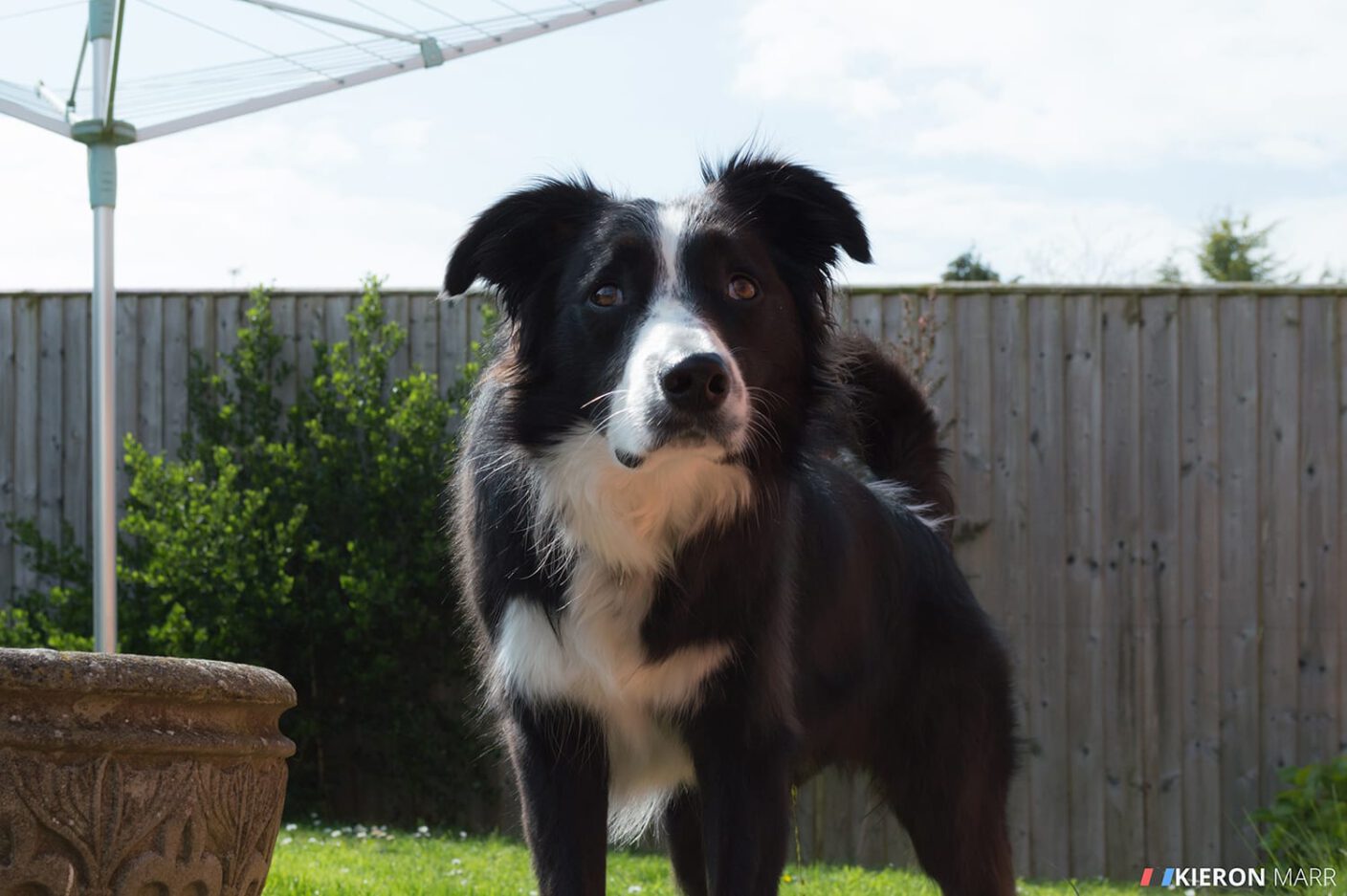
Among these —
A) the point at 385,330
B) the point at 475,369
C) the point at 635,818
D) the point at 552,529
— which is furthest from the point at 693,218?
the point at 385,330

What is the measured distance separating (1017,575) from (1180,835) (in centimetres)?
139

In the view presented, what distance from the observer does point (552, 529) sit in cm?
282

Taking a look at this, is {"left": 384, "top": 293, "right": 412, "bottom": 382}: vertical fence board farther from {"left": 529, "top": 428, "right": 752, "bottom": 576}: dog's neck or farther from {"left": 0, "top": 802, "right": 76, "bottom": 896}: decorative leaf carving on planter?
{"left": 0, "top": 802, "right": 76, "bottom": 896}: decorative leaf carving on planter

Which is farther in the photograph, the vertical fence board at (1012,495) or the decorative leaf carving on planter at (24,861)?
the vertical fence board at (1012,495)

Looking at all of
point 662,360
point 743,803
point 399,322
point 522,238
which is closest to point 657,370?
point 662,360

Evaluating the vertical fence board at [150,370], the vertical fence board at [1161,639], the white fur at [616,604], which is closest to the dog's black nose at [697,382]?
the white fur at [616,604]

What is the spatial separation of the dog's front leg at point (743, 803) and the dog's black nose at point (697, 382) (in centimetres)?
63

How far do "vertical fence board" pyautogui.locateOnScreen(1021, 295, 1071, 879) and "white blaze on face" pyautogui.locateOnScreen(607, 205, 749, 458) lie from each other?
168 inches

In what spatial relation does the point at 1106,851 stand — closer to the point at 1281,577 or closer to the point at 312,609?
the point at 1281,577

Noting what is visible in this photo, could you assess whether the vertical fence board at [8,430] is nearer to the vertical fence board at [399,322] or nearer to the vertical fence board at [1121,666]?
the vertical fence board at [399,322]

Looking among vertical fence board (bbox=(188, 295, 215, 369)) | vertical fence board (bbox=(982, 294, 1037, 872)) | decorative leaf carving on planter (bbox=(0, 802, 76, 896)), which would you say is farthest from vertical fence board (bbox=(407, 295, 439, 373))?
decorative leaf carving on planter (bbox=(0, 802, 76, 896))

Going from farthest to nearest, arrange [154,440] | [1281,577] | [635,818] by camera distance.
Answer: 1. [154,440]
2. [1281,577]
3. [635,818]

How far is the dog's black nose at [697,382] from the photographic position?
2.47 meters

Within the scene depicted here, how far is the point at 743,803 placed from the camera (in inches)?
105
